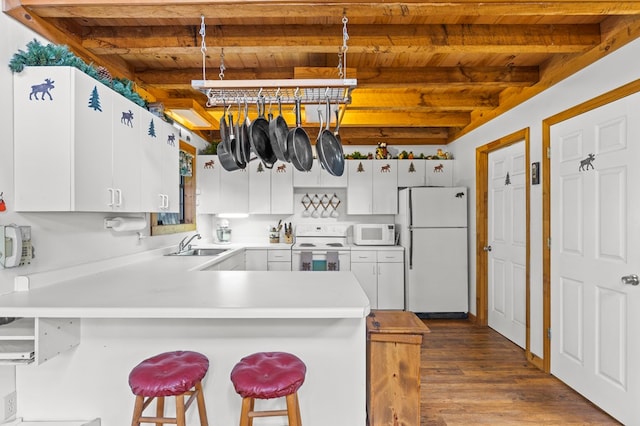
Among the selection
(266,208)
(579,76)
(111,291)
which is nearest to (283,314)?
(111,291)

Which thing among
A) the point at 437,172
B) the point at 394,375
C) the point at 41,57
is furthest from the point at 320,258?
the point at 41,57

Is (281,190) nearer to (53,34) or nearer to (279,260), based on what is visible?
(279,260)

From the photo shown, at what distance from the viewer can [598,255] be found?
7.64 ft

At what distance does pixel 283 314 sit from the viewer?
1.48 meters

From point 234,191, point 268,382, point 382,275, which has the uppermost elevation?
point 234,191

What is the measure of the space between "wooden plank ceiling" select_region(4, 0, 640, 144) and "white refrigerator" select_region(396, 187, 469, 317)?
3.55 feet

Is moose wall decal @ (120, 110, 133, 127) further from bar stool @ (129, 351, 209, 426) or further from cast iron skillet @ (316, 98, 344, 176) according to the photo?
bar stool @ (129, 351, 209, 426)

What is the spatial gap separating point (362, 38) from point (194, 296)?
1888 mm

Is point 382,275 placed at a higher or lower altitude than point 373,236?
lower

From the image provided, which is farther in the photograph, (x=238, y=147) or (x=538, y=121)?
(x=538, y=121)

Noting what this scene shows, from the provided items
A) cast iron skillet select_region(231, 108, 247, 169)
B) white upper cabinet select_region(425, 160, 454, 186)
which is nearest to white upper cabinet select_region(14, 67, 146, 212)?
cast iron skillet select_region(231, 108, 247, 169)

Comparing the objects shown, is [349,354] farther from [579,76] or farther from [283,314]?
[579,76]

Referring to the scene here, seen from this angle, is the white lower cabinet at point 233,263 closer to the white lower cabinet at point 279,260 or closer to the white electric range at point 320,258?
the white lower cabinet at point 279,260

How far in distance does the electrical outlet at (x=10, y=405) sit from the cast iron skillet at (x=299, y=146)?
1818 mm
